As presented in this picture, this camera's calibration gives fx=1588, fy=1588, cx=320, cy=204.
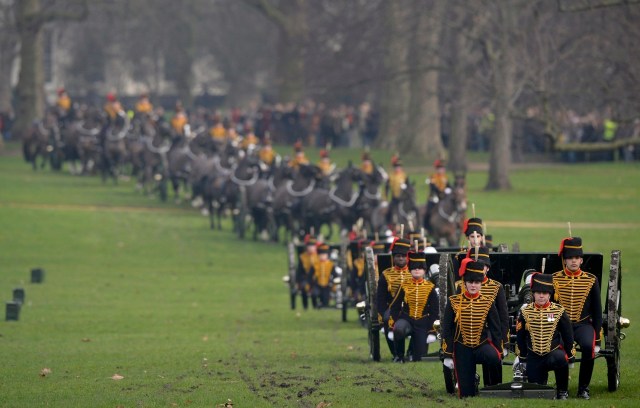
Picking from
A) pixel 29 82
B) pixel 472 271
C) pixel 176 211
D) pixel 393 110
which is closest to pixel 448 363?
pixel 472 271

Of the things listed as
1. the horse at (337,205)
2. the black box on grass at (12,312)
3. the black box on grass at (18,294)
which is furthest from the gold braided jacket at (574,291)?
the horse at (337,205)

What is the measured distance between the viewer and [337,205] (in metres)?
37.0

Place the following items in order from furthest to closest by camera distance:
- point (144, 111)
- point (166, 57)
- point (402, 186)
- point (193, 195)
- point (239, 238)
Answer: point (166, 57), point (144, 111), point (193, 195), point (239, 238), point (402, 186)

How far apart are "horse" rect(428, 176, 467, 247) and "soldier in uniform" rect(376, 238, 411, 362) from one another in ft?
56.9

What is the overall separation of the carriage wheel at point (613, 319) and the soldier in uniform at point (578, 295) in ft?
0.37

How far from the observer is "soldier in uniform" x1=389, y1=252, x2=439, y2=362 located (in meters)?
16.2

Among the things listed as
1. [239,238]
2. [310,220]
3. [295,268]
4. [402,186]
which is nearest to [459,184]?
[402,186]

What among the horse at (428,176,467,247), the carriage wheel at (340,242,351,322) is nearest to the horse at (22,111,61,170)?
the horse at (428,176,467,247)

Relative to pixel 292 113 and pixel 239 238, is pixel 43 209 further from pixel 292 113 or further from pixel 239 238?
pixel 292 113

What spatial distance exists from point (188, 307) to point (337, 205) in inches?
443

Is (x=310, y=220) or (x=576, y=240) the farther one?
(x=310, y=220)

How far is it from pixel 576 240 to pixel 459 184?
21898 mm

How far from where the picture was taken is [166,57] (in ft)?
323

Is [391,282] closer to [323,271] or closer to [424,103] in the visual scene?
[323,271]
